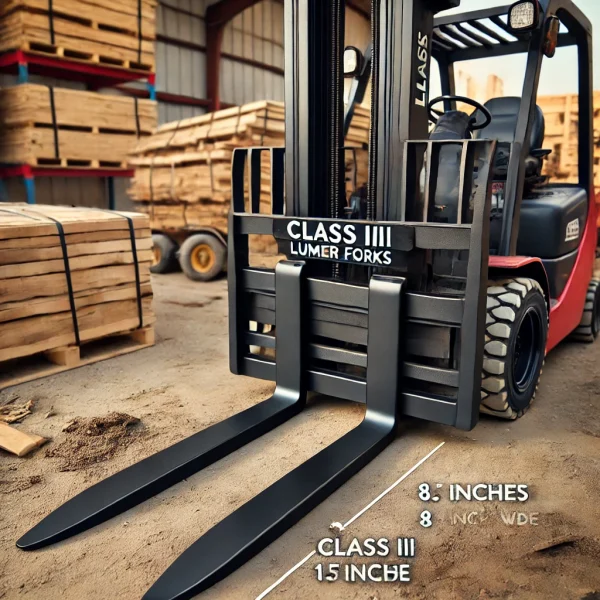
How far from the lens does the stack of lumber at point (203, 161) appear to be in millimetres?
7742

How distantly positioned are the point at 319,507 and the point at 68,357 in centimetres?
251

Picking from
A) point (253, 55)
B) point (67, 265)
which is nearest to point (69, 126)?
point (67, 265)

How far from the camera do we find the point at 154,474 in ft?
8.39

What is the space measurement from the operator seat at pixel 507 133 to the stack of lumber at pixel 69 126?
702 centimetres

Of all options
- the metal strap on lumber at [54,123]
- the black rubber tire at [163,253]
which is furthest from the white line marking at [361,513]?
the metal strap on lumber at [54,123]

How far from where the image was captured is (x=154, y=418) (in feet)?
11.1

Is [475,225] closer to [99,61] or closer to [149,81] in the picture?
[99,61]

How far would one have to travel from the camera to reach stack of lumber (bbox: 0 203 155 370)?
3938 mm

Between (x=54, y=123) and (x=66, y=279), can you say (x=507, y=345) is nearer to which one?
(x=66, y=279)

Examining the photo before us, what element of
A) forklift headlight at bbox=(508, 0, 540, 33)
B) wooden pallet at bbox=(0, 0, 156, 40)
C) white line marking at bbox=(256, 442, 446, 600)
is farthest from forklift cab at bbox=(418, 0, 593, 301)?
wooden pallet at bbox=(0, 0, 156, 40)

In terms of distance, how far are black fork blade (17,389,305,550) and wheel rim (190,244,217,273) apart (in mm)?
5147

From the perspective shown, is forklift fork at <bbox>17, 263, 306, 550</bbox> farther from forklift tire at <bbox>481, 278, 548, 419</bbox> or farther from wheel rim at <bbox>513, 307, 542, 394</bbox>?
wheel rim at <bbox>513, 307, 542, 394</bbox>

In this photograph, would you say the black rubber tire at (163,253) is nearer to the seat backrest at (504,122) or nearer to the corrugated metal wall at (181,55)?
the corrugated metal wall at (181,55)

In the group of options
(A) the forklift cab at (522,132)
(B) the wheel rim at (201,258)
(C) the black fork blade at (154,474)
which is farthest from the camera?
(B) the wheel rim at (201,258)
